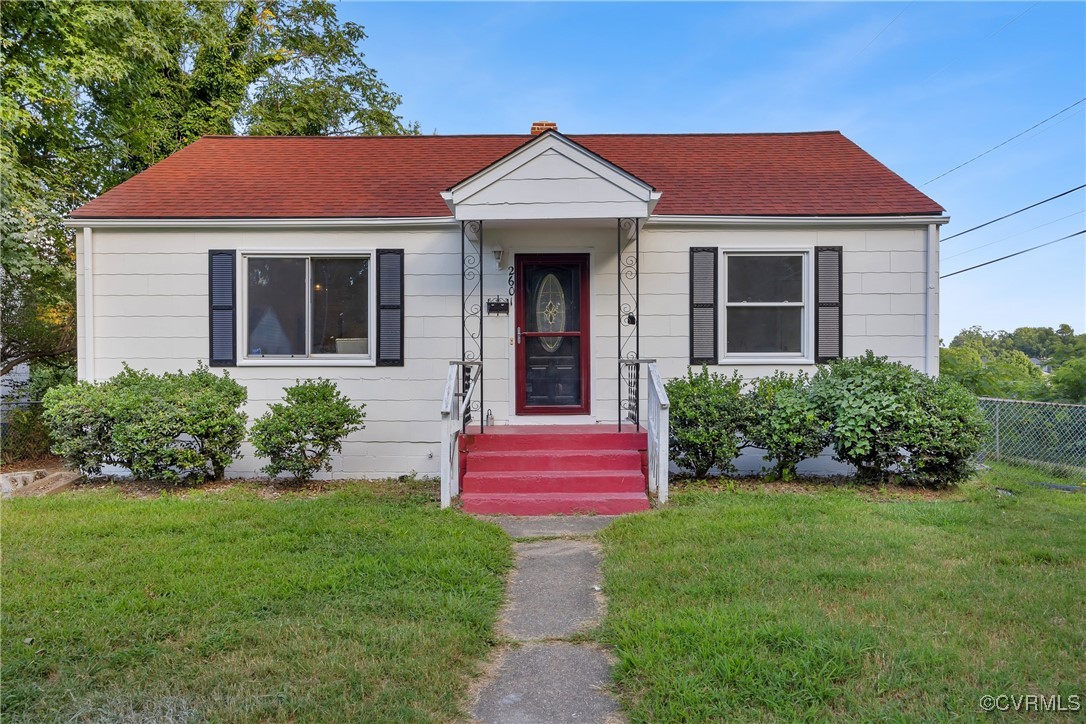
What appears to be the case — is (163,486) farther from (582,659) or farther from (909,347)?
(909,347)

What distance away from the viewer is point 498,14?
11859 mm

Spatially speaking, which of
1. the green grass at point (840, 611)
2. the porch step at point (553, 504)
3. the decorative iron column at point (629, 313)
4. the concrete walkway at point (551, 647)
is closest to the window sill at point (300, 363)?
the porch step at point (553, 504)

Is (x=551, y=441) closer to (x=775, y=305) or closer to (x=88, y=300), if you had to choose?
(x=775, y=305)

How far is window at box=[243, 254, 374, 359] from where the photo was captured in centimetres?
732

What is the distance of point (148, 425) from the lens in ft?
20.0

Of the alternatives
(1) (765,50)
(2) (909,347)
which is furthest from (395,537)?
(1) (765,50)

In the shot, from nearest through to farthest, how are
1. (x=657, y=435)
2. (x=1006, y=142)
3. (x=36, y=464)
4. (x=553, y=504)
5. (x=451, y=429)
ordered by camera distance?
(x=553, y=504)
(x=451, y=429)
(x=657, y=435)
(x=36, y=464)
(x=1006, y=142)

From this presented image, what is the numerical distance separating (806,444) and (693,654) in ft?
13.5

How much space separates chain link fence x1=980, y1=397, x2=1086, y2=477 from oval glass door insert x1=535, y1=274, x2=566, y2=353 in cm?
550

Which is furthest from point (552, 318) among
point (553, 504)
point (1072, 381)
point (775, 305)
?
point (1072, 381)

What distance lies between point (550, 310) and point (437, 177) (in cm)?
248

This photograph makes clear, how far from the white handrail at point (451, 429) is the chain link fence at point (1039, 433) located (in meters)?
6.52

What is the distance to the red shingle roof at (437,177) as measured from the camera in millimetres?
7254

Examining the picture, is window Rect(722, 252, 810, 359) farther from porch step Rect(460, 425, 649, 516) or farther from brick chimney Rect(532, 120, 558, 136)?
brick chimney Rect(532, 120, 558, 136)
